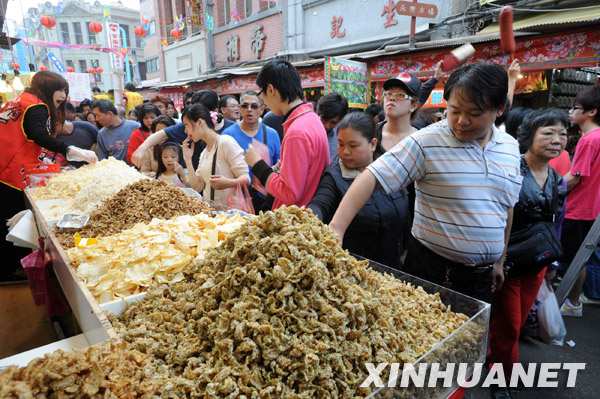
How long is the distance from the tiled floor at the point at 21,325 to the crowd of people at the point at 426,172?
1.04 meters

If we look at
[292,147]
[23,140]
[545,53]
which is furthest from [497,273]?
[545,53]

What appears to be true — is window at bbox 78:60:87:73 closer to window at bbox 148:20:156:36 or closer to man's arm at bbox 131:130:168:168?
window at bbox 148:20:156:36

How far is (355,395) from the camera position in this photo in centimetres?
89

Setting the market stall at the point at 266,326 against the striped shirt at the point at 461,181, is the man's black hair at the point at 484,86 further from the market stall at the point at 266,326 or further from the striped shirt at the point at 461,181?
the market stall at the point at 266,326

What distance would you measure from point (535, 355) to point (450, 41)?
4518mm

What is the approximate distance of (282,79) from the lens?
198 cm

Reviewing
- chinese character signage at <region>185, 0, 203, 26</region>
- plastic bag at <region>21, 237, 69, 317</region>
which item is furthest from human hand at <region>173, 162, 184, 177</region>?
chinese character signage at <region>185, 0, 203, 26</region>

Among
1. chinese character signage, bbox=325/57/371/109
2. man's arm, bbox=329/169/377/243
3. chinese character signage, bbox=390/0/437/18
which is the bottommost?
man's arm, bbox=329/169/377/243

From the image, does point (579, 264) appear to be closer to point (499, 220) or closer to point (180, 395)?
point (499, 220)

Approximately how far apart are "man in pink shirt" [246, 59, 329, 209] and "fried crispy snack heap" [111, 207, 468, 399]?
2.32 feet

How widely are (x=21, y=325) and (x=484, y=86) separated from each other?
11.9 ft

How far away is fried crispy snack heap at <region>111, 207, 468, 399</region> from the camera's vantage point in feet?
2.86

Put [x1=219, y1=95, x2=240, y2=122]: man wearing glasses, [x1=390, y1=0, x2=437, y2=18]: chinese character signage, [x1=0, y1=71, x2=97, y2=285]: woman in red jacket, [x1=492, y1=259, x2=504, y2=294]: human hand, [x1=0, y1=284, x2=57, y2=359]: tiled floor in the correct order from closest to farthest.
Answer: [x1=492, y1=259, x2=504, y2=294]: human hand < [x1=0, y1=284, x2=57, y2=359]: tiled floor < [x1=0, y1=71, x2=97, y2=285]: woman in red jacket < [x1=219, y1=95, x2=240, y2=122]: man wearing glasses < [x1=390, y1=0, x2=437, y2=18]: chinese character signage

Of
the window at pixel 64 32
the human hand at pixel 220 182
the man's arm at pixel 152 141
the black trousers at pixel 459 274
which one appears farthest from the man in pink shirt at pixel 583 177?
the window at pixel 64 32
